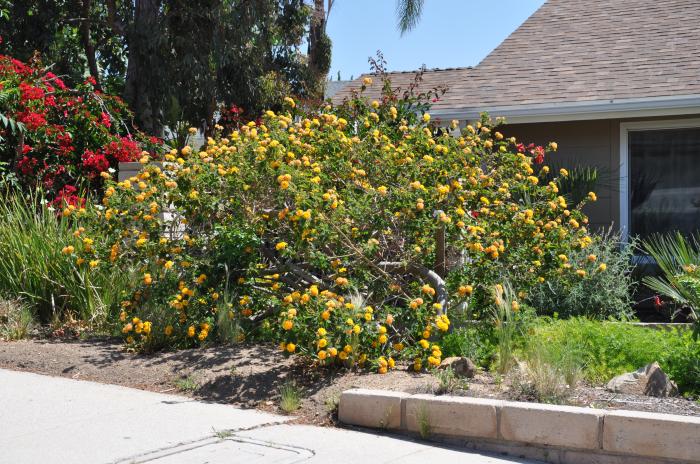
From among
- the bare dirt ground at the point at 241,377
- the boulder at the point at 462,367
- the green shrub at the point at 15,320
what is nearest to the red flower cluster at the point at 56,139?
the green shrub at the point at 15,320

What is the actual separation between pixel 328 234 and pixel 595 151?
534cm

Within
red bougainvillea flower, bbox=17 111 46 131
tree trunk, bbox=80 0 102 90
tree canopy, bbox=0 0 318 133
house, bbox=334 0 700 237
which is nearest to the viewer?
house, bbox=334 0 700 237

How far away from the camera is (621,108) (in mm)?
9961

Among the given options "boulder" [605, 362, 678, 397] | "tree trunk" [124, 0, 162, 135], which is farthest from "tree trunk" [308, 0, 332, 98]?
"boulder" [605, 362, 678, 397]

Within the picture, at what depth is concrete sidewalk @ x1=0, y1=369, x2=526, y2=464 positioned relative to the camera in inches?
193

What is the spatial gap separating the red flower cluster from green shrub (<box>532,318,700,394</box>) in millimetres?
6899

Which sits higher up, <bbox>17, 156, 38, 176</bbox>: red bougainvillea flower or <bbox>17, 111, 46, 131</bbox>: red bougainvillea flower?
<bbox>17, 111, 46, 131</bbox>: red bougainvillea flower

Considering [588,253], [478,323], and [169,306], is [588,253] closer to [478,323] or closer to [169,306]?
[478,323]

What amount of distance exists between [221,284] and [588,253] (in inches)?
148

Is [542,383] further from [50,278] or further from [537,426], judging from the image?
[50,278]

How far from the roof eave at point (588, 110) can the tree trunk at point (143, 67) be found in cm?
1030

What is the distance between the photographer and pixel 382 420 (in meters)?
5.58

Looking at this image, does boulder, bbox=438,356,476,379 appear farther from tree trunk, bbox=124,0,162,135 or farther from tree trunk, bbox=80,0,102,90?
tree trunk, bbox=80,0,102,90

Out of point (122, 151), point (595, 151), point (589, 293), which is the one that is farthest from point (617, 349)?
point (122, 151)
